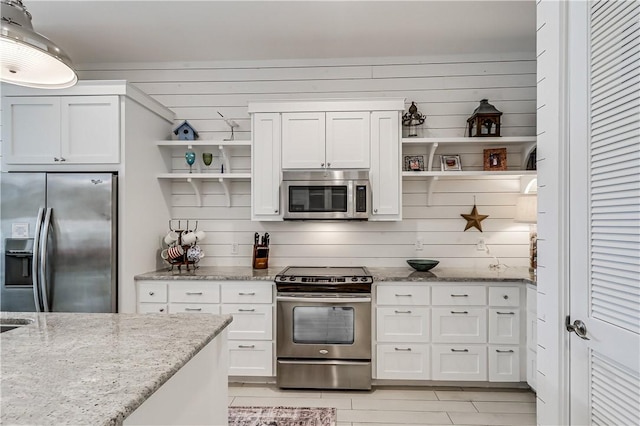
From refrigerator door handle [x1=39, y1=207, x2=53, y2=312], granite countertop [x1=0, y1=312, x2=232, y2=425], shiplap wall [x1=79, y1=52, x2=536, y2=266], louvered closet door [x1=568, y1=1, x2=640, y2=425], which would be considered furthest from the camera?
shiplap wall [x1=79, y1=52, x2=536, y2=266]

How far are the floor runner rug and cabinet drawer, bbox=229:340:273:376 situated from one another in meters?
0.34

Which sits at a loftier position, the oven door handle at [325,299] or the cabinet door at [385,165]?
the cabinet door at [385,165]

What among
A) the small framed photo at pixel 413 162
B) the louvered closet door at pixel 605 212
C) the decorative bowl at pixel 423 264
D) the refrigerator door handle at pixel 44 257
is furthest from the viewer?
the small framed photo at pixel 413 162

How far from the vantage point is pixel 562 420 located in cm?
157

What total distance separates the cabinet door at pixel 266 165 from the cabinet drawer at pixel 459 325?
1587 mm

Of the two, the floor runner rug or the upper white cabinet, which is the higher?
the upper white cabinet

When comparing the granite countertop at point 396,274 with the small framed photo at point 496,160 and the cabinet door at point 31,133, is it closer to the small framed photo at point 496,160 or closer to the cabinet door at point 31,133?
the small framed photo at point 496,160

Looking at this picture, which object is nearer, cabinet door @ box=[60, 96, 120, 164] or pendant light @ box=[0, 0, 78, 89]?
pendant light @ box=[0, 0, 78, 89]

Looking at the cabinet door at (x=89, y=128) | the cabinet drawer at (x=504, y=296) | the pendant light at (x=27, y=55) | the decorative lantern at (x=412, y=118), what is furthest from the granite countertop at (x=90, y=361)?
the decorative lantern at (x=412, y=118)

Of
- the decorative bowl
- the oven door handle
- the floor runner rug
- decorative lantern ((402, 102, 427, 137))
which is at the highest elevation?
decorative lantern ((402, 102, 427, 137))

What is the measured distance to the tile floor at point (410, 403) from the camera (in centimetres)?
258

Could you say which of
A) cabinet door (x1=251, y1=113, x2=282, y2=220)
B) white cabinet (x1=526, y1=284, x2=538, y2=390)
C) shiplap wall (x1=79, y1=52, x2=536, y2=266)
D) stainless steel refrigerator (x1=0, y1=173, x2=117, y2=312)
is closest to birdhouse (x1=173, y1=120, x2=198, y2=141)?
shiplap wall (x1=79, y1=52, x2=536, y2=266)

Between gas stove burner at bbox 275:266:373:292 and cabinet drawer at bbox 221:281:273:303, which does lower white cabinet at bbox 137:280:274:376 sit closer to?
cabinet drawer at bbox 221:281:273:303

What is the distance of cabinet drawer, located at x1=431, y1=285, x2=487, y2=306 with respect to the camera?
2951mm
